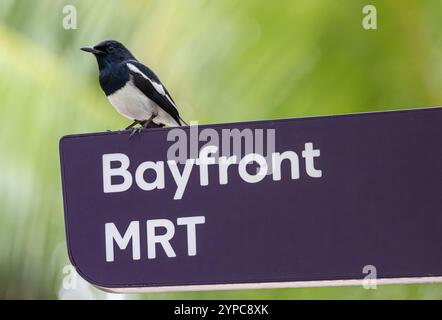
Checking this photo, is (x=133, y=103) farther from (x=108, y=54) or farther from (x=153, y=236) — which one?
(x=153, y=236)

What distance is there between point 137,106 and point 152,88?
89 millimetres

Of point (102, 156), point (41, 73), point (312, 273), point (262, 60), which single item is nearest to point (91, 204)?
A: point (102, 156)

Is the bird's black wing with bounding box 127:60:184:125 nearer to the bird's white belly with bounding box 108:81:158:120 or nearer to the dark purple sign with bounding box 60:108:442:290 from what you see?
the bird's white belly with bounding box 108:81:158:120

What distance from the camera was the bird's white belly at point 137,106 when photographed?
4.96 feet

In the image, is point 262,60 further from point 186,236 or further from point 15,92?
point 186,236

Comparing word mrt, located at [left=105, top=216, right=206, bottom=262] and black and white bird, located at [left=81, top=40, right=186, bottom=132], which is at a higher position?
black and white bird, located at [left=81, top=40, right=186, bottom=132]

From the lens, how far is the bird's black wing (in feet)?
5.00

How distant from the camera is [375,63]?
6.79 feet

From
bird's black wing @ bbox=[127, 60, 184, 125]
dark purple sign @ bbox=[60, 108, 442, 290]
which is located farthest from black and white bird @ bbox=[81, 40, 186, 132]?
dark purple sign @ bbox=[60, 108, 442, 290]

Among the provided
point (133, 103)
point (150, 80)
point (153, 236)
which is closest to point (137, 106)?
point (133, 103)

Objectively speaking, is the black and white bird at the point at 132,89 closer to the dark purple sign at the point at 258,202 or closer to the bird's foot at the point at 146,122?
the bird's foot at the point at 146,122

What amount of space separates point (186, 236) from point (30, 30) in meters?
1.84

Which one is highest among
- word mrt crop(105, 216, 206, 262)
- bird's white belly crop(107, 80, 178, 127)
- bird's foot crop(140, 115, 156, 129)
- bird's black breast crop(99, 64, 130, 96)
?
bird's black breast crop(99, 64, 130, 96)

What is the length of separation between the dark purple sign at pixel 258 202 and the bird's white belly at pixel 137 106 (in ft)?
2.69
